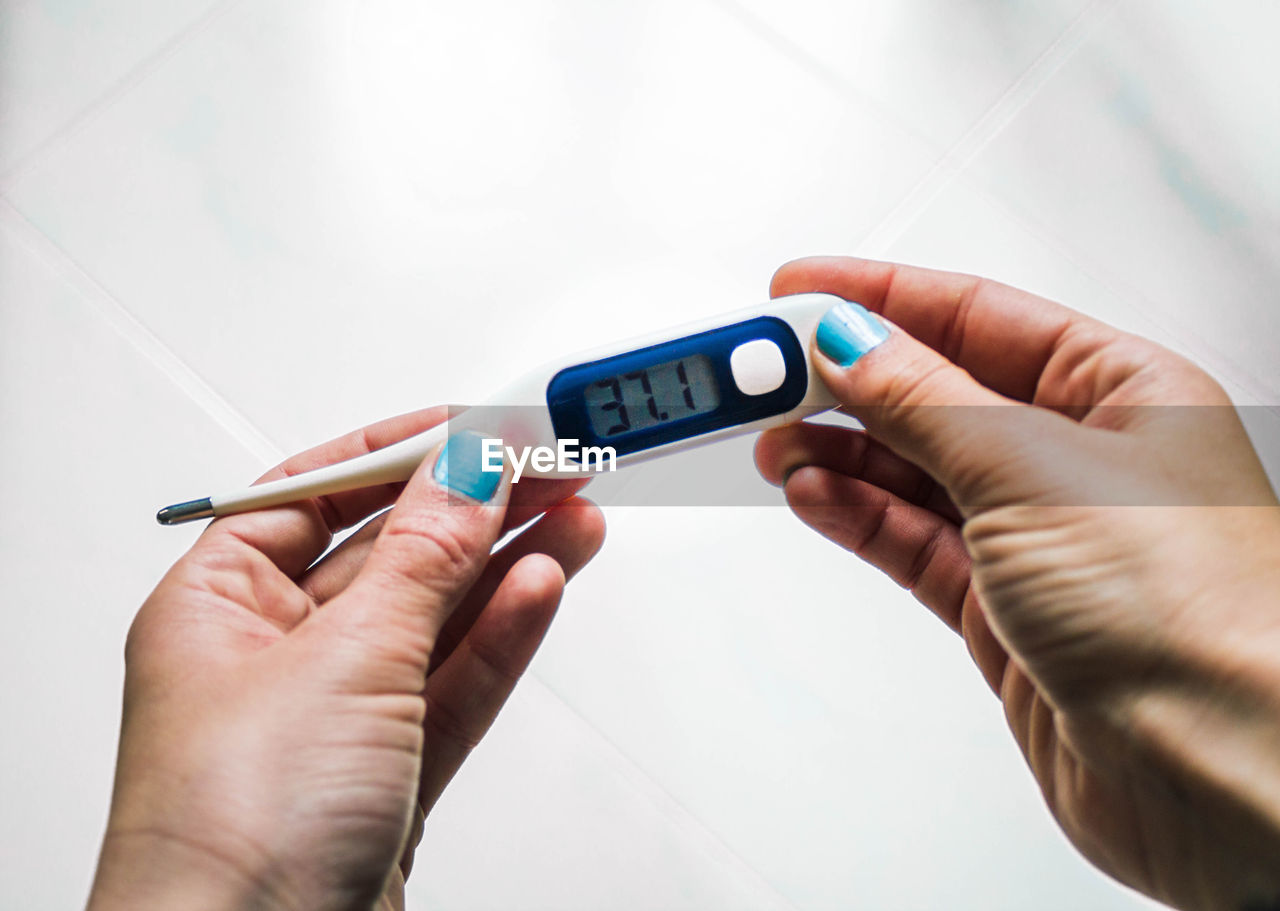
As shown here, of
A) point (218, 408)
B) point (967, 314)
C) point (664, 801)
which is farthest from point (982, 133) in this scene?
point (218, 408)

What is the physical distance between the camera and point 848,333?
0.82 metres

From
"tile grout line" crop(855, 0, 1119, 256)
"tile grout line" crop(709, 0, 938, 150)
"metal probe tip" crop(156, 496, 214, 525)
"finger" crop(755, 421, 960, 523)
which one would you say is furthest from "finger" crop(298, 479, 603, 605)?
"tile grout line" crop(709, 0, 938, 150)

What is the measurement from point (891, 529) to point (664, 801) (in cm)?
42

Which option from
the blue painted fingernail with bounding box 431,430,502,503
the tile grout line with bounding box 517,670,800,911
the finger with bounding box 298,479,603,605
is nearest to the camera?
the blue painted fingernail with bounding box 431,430,502,503

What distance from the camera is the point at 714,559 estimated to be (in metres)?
1.14

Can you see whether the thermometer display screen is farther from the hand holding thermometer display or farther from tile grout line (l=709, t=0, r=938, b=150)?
tile grout line (l=709, t=0, r=938, b=150)

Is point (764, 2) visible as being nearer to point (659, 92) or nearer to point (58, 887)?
point (659, 92)

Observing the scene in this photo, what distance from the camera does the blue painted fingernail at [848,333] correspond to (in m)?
0.81

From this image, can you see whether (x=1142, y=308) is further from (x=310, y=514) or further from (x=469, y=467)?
(x=310, y=514)

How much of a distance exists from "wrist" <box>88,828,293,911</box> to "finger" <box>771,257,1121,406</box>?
2.39 feet

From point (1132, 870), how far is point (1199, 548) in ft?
0.99

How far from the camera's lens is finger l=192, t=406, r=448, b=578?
0.88 metres

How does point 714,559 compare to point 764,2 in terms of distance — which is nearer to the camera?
point 714,559

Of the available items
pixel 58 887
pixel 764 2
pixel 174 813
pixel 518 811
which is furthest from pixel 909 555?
pixel 58 887
